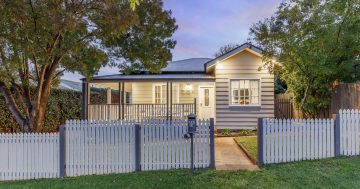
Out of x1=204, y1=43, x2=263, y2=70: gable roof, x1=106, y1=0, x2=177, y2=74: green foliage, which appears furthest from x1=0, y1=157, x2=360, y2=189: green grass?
x1=204, y1=43, x2=263, y2=70: gable roof

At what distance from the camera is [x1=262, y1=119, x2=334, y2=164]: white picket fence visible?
770cm

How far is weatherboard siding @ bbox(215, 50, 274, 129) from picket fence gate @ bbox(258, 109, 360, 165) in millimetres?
7064

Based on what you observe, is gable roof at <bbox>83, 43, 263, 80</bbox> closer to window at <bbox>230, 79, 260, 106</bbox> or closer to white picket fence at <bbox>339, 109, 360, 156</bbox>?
window at <bbox>230, 79, 260, 106</bbox>

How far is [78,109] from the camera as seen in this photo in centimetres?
1622

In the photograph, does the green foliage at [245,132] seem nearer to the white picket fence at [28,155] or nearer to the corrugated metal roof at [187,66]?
the corrugated metal roof at [187,66]

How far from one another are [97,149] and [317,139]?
5.56 metres

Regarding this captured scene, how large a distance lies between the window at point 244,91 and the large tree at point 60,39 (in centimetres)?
536

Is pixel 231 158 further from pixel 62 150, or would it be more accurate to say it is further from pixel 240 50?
→ pixel 240 50

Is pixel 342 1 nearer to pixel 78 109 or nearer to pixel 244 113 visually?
pixel 244 113

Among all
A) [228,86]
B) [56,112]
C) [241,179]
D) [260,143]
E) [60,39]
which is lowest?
[241,179]

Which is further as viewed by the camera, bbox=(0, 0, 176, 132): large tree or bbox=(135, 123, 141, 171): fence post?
bbox=(135, 123, 141, 171): fence post

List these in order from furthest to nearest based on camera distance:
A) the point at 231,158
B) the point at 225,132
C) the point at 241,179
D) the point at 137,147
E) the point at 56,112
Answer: the point at 225,132, the point at 56,112, the point at 231,158, the point at 137,147, the point at 241,179

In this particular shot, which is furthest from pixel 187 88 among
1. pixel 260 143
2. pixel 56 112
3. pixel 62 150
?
pixel 62 150

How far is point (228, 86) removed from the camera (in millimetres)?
14922
